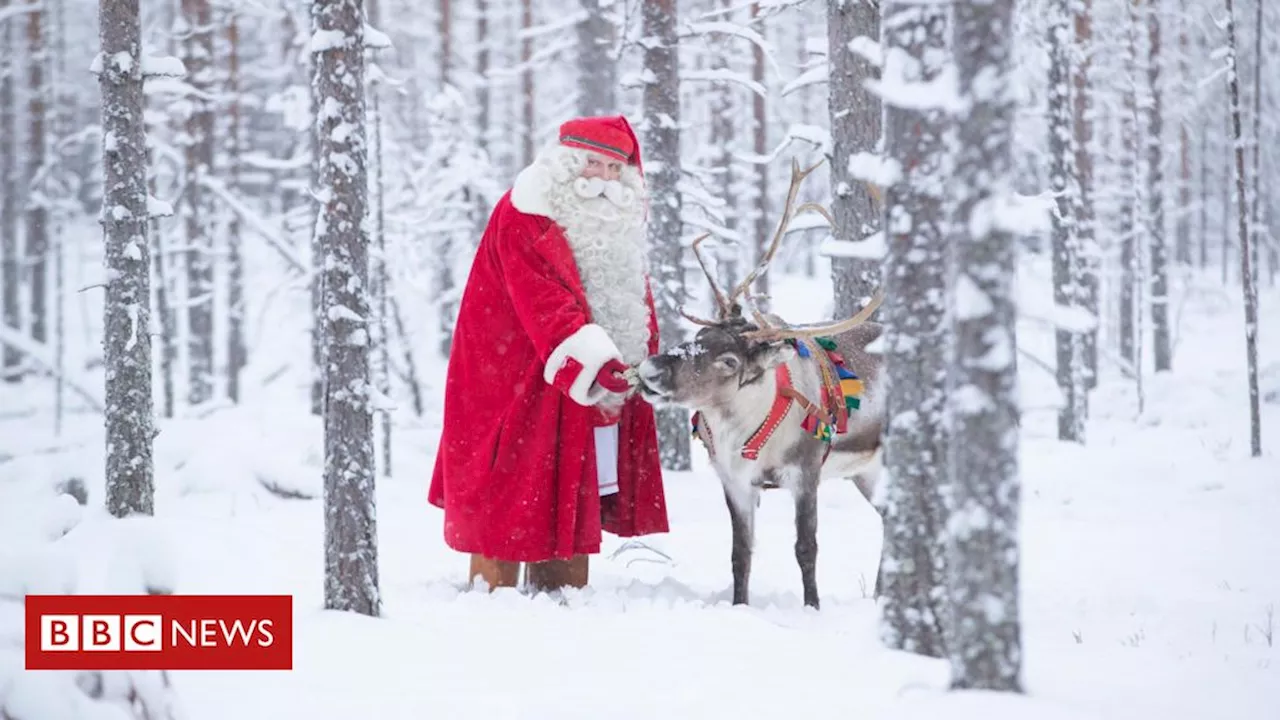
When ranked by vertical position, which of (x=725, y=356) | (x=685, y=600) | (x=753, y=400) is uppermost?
(x=725, y=356)

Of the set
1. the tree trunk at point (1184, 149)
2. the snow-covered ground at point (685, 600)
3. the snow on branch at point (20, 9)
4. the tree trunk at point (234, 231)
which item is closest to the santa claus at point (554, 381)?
the snow-covered ground at point (685, 600)

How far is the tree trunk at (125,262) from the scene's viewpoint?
22.4 ft

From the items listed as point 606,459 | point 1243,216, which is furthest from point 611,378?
point 1243,216

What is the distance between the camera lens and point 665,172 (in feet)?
34.3

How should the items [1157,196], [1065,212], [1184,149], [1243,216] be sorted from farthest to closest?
1. [1184,149]
2. [1157,196]
3. [1065,212]
4. [1243,216]

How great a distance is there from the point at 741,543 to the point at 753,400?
793mm

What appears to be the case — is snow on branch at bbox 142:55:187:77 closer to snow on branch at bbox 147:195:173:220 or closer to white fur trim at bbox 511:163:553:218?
snow on branch at bbox 147:195:173:220

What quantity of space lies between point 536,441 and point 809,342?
1.63 metres

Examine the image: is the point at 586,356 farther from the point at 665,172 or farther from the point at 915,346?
the point at 665,172

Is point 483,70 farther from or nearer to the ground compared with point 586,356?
farther from the ground

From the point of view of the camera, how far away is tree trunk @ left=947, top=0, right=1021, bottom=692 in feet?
9.10

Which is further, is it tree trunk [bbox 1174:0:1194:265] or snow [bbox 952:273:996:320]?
tree trunk [bbox 1174:0:1194:265]

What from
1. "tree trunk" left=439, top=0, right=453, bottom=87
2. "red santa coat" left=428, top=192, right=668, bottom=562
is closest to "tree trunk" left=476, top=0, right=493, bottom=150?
"tree trunk" left=439, top=0, right=453, bottom=87

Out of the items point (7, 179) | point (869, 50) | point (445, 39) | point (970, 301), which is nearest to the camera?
point (970, 301)
